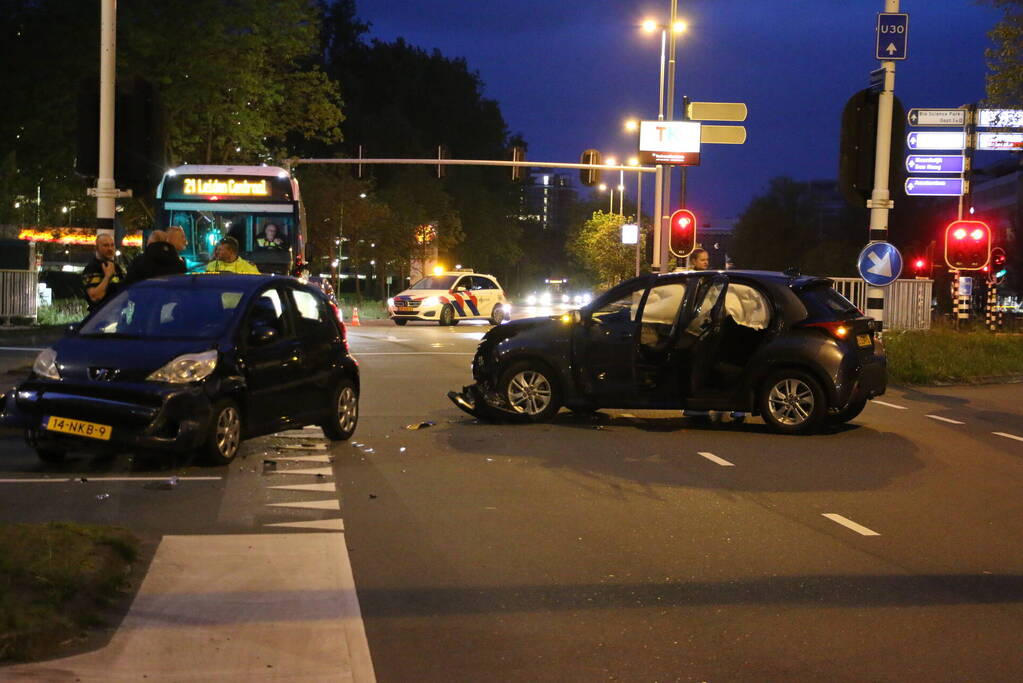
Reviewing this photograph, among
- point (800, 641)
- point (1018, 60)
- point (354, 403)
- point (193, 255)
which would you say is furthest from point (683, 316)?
point (1018, 60)

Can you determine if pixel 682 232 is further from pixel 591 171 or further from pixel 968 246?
pixel 591 171

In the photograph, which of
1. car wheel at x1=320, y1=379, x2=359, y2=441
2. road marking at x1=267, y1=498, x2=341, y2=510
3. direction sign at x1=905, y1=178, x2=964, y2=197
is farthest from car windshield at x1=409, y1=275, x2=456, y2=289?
road marking at x1=267, y1=498, x2=341, y2=510

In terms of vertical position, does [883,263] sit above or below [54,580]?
above

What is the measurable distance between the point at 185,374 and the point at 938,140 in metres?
27.1

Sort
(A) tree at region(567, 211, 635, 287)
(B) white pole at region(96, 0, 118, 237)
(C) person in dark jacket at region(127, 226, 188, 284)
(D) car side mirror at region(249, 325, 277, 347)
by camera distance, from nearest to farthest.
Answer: (D) car side mirror at region(249, 325, 277, 347)
(C) person in dark jacket at region(127, 226, 188, 284)
(B) white pole at region(96, 0, 118, 237)
(A) tree at region(567, 211, 635, 287)

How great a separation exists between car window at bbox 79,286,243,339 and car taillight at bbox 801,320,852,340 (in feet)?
18.2

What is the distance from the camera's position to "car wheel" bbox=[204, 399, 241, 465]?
1023cm

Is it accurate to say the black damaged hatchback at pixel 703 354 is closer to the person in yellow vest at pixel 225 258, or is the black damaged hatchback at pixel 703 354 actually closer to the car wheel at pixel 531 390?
the car wheel at pixel 531 390

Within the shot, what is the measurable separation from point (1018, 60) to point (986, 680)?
24554 mm

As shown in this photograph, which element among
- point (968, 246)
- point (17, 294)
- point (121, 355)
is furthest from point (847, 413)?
point (17, 294)

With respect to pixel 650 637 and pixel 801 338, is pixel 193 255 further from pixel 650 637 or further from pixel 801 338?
pixel 650 637

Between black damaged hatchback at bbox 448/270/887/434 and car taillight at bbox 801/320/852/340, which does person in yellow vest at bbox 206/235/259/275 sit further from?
car taillight at bbox 801/320/852/340

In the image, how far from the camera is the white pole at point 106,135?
16.3 meters

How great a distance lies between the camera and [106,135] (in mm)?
16484
